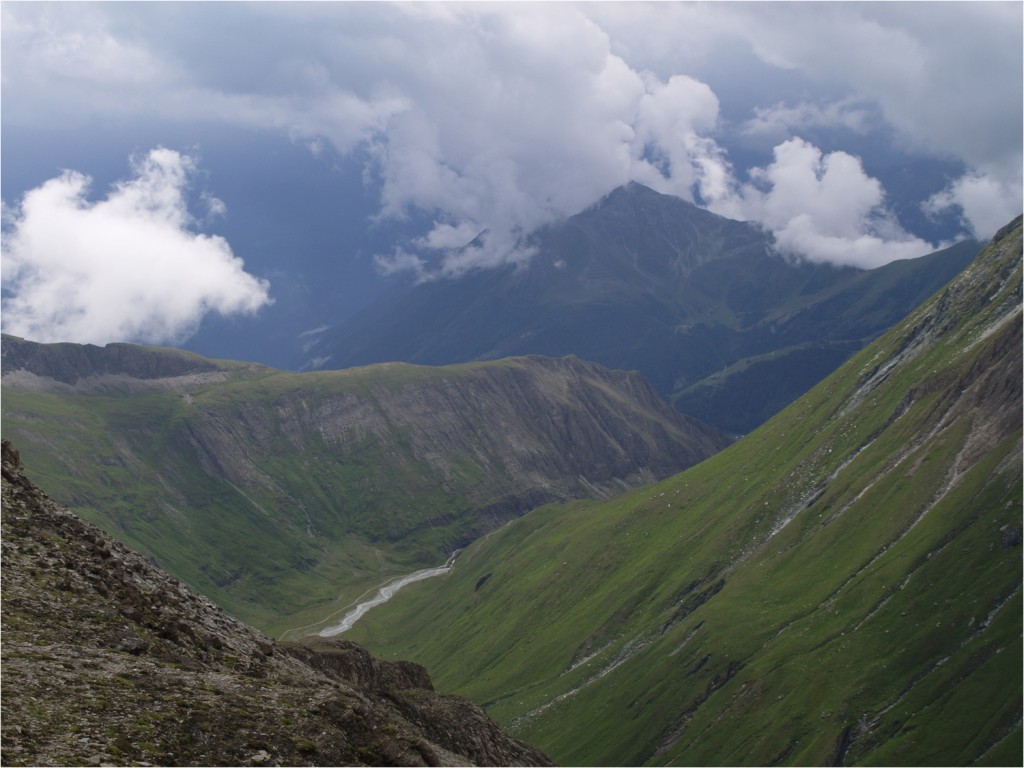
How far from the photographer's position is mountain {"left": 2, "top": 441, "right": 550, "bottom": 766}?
4244 centimetres

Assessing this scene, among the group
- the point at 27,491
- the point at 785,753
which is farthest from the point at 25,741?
Result: the point at 785,753

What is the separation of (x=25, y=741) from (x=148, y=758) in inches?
190

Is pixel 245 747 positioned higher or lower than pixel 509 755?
higher

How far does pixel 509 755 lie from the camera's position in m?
80.8

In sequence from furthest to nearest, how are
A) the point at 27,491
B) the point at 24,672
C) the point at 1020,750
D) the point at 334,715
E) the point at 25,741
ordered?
the point at 1020,750 → the point at 27,491 → the point at 334,715 → the point at 24,672 → the point at 25,741

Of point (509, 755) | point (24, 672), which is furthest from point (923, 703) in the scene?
point (24, 672)

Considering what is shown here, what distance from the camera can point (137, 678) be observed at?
47.5m

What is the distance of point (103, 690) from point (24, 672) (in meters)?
3.40

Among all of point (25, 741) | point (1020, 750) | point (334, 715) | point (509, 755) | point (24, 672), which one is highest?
point (24, 672)

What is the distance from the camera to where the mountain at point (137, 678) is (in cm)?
4244

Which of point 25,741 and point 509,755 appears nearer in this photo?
point 25,741

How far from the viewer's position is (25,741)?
3944 centimetres

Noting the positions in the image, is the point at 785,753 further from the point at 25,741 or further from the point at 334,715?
the point at 25,741

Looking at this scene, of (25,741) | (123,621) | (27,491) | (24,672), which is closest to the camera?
(25,741)
